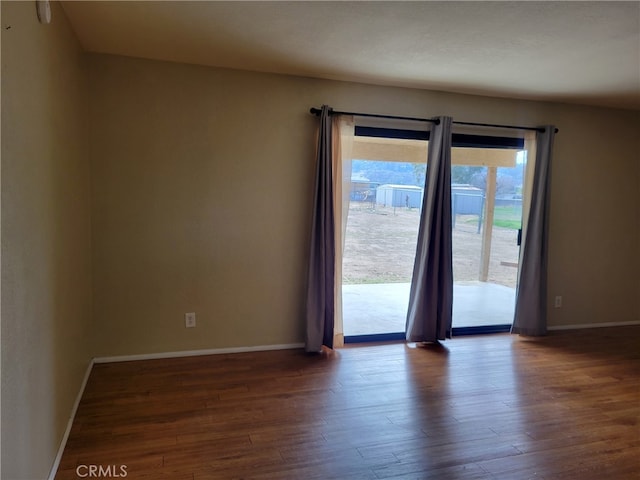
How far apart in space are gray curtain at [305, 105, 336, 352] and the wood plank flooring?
241 mm

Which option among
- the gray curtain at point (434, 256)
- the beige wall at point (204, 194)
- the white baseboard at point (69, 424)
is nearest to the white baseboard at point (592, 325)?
the gray curtain at point (434, 256)

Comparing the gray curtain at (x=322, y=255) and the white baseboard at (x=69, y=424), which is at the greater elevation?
the gray curtain at (x=322, y=255)

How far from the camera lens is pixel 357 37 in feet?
8.96

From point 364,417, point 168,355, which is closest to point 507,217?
point 364,417

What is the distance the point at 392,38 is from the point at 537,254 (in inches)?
109

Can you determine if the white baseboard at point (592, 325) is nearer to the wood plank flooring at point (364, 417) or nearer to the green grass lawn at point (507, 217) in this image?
the wood plank flooring at point (364, 417)

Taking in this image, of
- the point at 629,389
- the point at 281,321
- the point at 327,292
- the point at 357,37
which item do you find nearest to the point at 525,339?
the point at 629,389

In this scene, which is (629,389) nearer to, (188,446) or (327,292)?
(327,292)

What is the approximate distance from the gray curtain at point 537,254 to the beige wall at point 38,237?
3998 mm

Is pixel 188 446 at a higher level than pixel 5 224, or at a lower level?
lower

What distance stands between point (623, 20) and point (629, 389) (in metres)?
2.54

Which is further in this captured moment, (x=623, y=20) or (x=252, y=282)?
(x=252, y=282)

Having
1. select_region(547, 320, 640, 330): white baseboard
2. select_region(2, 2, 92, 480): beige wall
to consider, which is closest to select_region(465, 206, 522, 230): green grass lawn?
select_region(547, 320, 640, 330): white baseboard

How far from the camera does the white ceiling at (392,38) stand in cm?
233
